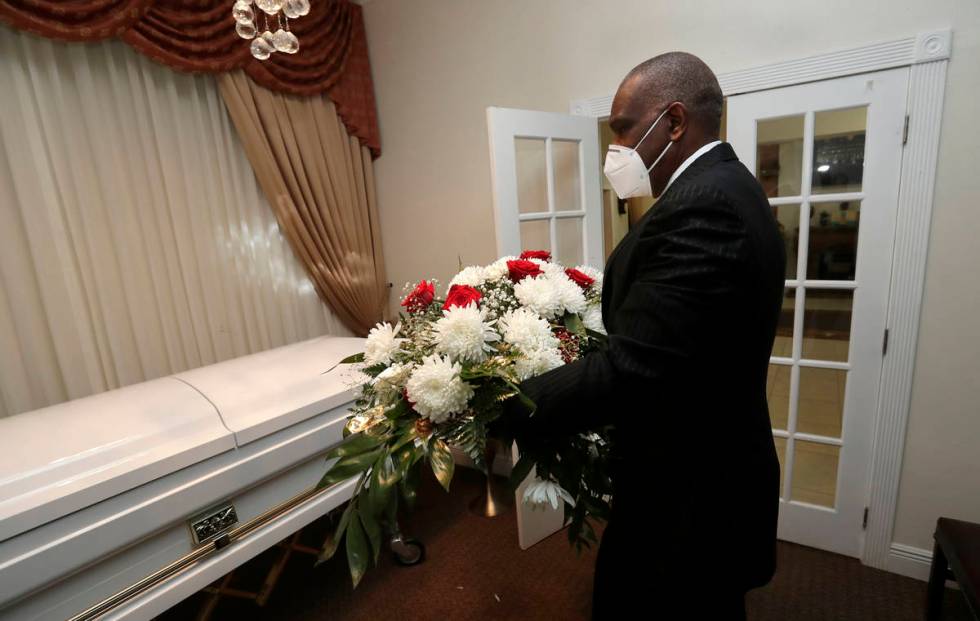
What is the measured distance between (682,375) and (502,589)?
67.5 inches

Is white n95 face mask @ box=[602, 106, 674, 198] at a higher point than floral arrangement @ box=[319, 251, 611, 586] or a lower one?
higher

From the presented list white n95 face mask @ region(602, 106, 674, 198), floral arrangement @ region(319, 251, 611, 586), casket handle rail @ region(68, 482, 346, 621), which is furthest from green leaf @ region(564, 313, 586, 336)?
casket handle rail @ region(68, 482, 346, 621)

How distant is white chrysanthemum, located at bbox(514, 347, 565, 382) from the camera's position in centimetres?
82

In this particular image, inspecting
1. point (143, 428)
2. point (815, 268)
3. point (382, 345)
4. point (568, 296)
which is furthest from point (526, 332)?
point (815, 268)

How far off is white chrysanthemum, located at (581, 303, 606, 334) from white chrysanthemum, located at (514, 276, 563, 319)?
83 millimetres

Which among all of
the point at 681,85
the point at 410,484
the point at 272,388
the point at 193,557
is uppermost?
the point at 681,85

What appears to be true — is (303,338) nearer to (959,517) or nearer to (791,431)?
(791,431)

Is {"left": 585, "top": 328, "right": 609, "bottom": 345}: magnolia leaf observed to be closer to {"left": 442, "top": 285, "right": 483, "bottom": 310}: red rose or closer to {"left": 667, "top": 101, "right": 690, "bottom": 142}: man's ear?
{"left": 442, "top": 285, "right": 483, "bottom": 310}: red rose

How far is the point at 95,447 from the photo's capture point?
4.19ft

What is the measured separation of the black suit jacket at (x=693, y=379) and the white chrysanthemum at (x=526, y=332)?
0.27ft

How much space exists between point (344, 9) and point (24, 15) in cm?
152

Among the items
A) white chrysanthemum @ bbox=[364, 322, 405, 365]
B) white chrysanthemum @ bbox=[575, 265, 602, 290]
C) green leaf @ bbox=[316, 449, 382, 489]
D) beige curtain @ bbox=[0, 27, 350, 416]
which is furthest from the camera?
beige curtain @ bbox=[0, 27, 350, 416]

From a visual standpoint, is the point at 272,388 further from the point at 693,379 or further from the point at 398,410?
the point at 693,379

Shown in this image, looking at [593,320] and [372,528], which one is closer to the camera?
[372,528]
